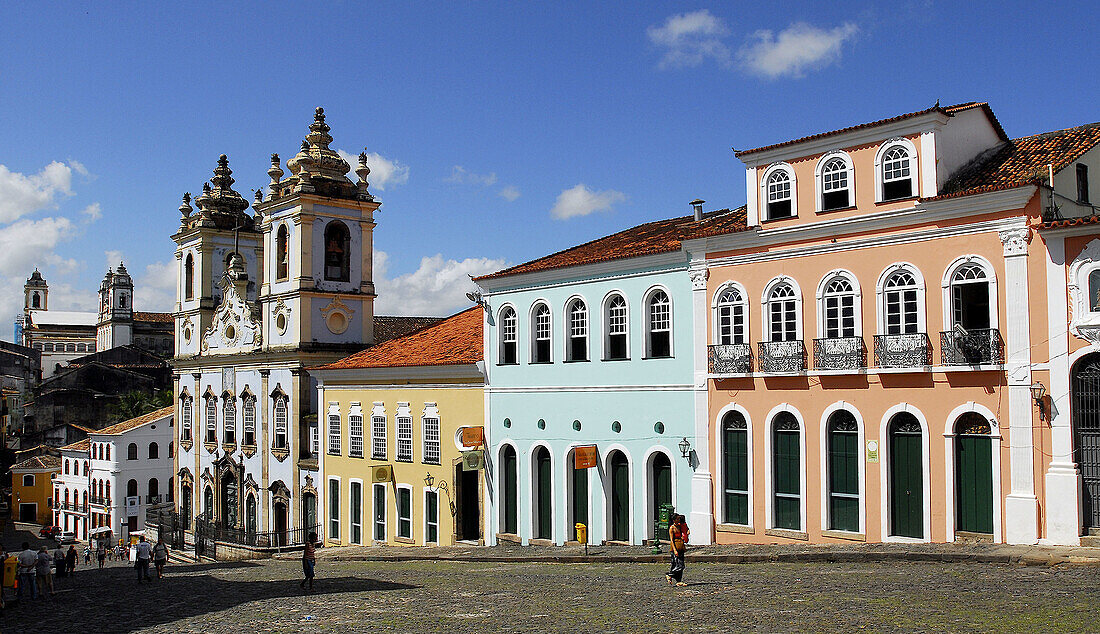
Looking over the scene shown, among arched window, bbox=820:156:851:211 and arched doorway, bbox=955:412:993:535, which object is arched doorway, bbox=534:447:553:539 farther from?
arched doorway, bbox=955:412:993:535

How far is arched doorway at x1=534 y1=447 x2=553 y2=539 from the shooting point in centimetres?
2802

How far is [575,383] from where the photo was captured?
88.8ft

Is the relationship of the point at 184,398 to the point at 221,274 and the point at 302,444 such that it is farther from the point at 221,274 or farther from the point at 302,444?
the point at 302,444

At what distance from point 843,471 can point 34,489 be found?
2751 inches

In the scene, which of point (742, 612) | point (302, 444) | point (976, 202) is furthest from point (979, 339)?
point (302, 444)

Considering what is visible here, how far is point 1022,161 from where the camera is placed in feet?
68.9

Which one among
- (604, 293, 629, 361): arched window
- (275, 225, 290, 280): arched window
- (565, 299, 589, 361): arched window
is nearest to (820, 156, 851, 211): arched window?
(604, 293, 629, 361): arched window

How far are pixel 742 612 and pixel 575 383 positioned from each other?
1272cm

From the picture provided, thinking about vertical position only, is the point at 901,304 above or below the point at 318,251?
below

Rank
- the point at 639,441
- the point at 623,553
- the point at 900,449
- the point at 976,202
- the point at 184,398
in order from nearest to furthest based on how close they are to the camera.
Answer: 1. the point at 976,202
2. the point at 900,449
3. the point at 623,553
4. the point at 639,441
5. the point at 184,398

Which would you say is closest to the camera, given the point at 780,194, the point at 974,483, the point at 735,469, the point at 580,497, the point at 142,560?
the point at 974,483

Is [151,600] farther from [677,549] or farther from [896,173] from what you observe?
[896,173]

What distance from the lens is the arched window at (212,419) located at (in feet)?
147

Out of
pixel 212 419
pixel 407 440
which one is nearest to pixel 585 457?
pixel 407 440
